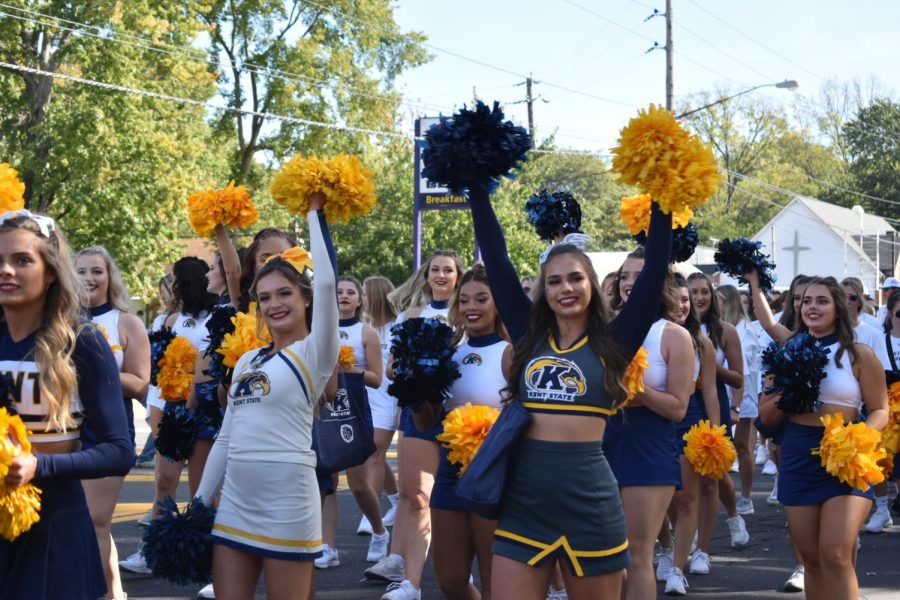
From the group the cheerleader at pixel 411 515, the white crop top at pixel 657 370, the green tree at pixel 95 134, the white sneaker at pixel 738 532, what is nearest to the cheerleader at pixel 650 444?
the white crop top at pixel 657 370

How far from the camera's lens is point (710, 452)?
7090 millimetres

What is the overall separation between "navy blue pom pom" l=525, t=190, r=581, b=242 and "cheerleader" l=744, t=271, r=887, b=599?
140 cm

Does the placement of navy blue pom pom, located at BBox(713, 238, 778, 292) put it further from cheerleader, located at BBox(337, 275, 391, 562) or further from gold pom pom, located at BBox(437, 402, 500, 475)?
gold pom pom, located at BBox(437, 402, 500, 475)

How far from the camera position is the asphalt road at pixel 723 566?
734cm

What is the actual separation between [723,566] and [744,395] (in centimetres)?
326

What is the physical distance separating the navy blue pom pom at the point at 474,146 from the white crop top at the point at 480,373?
1.95m

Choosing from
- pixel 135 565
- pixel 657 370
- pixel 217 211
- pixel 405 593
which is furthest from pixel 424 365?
→ pixel 135 565

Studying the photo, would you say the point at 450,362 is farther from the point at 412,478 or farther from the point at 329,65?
the point at 329,65

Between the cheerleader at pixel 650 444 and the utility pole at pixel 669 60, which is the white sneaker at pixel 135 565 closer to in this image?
the cheerleader at pixel 650 444

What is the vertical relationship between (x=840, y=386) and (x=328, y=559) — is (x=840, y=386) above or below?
above

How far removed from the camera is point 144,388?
19.7 feet

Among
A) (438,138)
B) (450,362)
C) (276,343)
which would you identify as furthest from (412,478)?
(438,138)

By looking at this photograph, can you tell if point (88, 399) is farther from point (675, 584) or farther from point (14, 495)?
point (675, 584)

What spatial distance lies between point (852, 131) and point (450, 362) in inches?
2709
